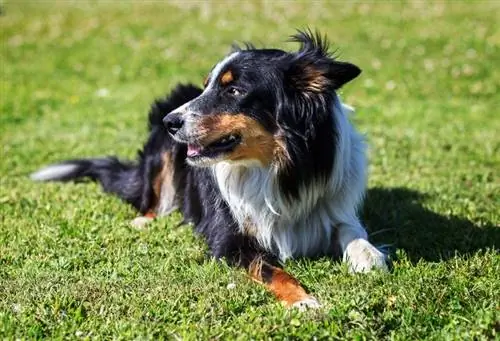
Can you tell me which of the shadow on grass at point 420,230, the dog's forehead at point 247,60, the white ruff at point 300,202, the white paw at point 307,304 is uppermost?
the dog's forehead at point 247,60

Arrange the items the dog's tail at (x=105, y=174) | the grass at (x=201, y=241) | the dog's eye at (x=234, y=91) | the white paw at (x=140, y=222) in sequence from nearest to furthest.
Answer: the grass at (x=201, y=241)
the dog's eye at (x=234, y=91)
the white paw at (x=140, y=222)
the dog's tail at (x=105, y=174)

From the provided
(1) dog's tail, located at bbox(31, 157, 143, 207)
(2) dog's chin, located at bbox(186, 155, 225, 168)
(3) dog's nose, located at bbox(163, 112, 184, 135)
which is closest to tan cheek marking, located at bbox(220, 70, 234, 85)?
(3) dog's nose, located at bbox(163, 112, 184, 135)

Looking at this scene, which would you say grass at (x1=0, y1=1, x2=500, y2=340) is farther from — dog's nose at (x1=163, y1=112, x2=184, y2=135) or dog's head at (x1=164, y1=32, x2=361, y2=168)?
dog's nose at (x1=163, y1=112, x2=184, y2=135)

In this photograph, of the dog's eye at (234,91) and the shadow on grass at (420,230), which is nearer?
the dog's eye at (234,91)

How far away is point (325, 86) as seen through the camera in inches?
185

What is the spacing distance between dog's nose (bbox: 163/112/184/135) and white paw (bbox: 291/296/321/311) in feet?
4.45

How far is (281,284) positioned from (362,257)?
26.7 inches

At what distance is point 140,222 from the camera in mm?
6117

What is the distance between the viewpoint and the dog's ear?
15.2 feet

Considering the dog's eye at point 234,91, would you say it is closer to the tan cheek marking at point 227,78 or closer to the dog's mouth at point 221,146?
the tan cheek marking at point 227,78

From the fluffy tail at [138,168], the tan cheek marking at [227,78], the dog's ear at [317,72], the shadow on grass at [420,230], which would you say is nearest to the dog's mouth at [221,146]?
the tan cheek marking at [227,78]

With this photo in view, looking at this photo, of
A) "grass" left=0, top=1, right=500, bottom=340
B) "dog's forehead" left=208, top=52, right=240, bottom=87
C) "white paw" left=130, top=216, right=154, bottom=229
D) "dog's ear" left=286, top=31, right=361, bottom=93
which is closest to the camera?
"grass" left=0, top=1, right=500, bottom=340

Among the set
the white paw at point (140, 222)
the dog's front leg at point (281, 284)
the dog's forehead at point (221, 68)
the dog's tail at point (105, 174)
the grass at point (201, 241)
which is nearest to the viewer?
the grass at point (201, 241)

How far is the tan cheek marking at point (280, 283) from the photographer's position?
4223mm
